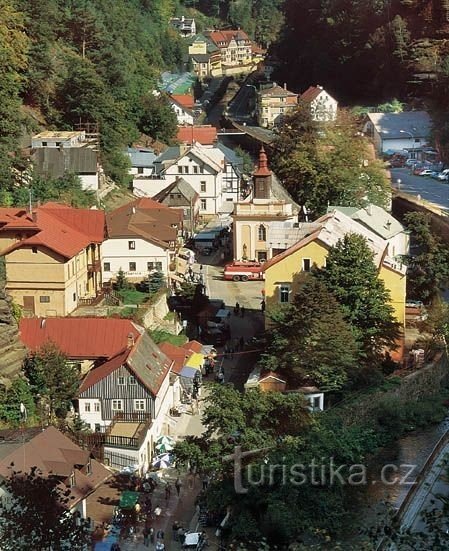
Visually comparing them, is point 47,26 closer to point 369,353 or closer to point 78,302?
point 78,302

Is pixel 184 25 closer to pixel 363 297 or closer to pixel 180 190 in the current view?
pixel 180 190

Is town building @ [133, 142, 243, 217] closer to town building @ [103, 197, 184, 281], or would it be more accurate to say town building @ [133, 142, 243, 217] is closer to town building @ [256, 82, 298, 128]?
town building @ [103, 197, 184, 281]

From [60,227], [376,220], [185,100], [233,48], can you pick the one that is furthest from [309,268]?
[233,48]

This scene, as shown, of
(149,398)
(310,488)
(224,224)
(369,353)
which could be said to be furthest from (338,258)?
(224,224)

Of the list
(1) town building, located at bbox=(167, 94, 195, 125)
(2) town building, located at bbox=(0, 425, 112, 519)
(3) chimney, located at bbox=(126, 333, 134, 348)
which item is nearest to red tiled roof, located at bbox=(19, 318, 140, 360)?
(3) chimney, located at bbox=(126, 333, 134, 348)

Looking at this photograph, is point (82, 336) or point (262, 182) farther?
point (262, 182)
